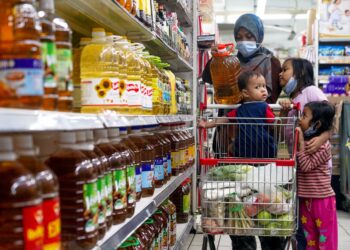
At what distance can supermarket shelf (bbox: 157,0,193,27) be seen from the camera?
14.2 ft

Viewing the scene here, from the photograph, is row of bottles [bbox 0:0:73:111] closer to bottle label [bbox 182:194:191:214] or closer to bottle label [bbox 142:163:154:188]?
bottle label [bbox 142:163:154:188]

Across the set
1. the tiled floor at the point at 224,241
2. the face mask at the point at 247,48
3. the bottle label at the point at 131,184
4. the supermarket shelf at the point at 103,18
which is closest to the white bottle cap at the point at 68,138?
the bottle label at the point at 131,184

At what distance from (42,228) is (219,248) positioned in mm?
3446

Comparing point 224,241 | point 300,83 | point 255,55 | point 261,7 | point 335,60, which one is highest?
point 261,7

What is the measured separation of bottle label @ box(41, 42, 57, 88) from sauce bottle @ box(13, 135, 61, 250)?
0.17 meters

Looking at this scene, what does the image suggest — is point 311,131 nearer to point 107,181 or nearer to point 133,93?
point 133,93

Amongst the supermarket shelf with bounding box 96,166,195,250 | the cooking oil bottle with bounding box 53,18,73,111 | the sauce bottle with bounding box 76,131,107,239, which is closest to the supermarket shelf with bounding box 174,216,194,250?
the supermarket shelf with bounding box 96,166,195,250

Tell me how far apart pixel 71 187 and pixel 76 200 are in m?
0.05

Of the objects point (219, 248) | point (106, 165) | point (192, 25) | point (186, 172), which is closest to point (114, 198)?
point (106, 165)

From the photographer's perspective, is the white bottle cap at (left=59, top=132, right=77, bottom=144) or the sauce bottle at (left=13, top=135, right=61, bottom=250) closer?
the sauce bottle at (left=13, top=135, right=61, bottom=250)

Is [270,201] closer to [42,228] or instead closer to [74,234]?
[74,234]

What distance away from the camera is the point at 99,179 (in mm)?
1728

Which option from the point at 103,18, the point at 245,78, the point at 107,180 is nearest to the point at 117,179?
the point at 107,180

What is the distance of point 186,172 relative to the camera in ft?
13.8
